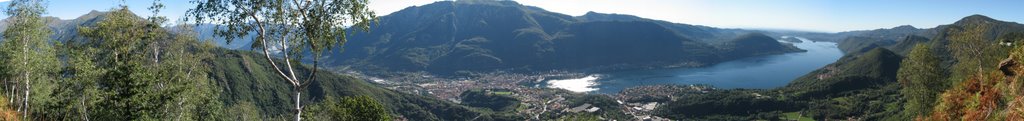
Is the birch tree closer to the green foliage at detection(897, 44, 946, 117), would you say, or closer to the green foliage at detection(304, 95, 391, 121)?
the green foliage at detection(304, 95, 391, 121)

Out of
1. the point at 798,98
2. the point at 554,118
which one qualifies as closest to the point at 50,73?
the point at 554,118

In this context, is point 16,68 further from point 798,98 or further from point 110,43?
point 798,98

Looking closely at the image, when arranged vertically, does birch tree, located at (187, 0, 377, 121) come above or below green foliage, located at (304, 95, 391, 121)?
above

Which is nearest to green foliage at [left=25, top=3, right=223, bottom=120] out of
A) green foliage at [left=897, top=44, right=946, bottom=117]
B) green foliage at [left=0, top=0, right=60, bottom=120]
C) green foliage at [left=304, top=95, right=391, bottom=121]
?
green foliage at [left=0, top=0, right=60, bottom=120]

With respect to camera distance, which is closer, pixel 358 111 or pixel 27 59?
pixel 27 59

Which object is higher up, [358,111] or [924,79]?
[924,79]

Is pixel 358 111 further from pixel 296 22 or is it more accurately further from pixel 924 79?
pixel 924 79

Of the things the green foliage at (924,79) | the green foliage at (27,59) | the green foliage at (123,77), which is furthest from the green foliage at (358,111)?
the green foliage at (924,79)

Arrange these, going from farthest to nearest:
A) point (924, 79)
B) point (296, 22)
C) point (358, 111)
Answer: point (358, 111) → point (924, 79) → point (296, 22)

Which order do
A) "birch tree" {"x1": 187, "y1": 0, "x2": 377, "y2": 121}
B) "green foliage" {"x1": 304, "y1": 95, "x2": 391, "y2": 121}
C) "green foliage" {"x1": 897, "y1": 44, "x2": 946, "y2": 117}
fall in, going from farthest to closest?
1. "green foliage" {"x1": 304, "y1": 95, "x2": 391, "y2": 121}
2. "green foliage" {"x1": 897, "y1": 44, "x2": 946, "y2": 117}
3. "birch tree" {"x1": 187, "y1": 0, "x2": 377, "y2": 121}

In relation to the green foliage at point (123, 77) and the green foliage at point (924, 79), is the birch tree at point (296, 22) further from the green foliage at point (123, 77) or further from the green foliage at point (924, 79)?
the green foliage at point (924, 79)

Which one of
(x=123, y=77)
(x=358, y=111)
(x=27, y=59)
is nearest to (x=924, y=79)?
(x=358, y=111)
